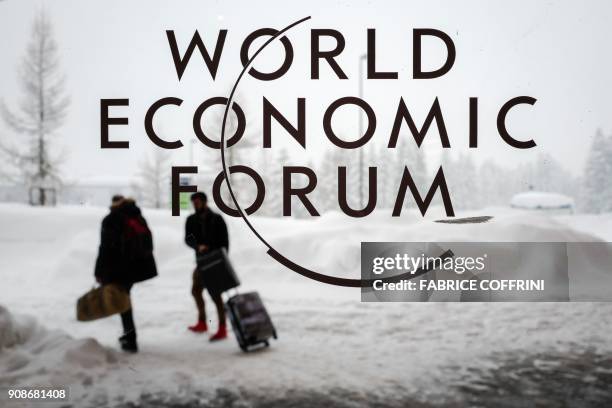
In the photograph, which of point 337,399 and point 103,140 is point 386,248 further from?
point 103,140

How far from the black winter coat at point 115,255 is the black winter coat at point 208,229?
0.64 meters

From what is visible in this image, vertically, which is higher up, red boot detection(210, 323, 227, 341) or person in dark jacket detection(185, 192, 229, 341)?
person in dark jacket detection(185, 192, 229, 341)

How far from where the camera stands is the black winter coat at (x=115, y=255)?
5.05 metres

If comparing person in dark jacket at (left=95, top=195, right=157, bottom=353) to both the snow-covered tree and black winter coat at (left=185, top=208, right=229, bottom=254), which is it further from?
the snow-covered tree

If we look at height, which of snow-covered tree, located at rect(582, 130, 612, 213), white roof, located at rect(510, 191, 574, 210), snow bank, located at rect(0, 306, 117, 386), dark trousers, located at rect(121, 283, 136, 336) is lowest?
snow bank, located at rect(0, 306, 117, 386)

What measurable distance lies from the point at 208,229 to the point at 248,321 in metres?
1.11

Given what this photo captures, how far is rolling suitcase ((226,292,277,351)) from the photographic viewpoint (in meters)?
5.13

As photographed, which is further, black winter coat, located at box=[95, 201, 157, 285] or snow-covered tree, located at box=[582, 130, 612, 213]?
snow-covered tree, located at box=[582, 130, 612, 213]

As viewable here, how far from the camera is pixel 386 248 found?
7418 millimetres
